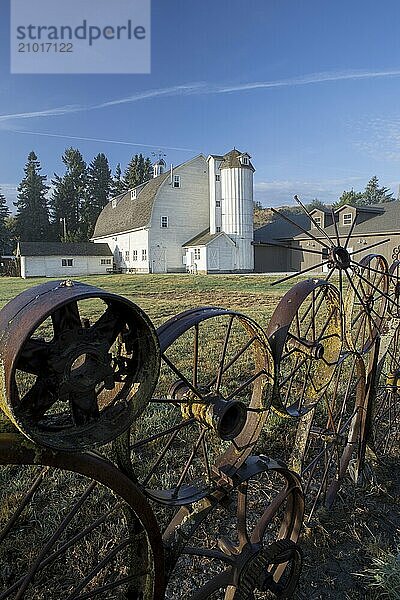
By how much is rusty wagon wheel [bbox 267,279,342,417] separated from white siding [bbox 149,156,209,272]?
24.2 m

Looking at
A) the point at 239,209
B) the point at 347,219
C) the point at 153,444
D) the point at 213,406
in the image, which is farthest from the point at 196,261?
the point at 213,406

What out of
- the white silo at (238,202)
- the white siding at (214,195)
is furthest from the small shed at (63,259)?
the white silo at (238,202)

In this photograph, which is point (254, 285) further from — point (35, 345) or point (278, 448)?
point (35, 345)

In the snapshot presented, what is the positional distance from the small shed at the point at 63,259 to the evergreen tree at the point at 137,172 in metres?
23.1

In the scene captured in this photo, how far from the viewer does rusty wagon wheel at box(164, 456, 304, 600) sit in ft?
4.95

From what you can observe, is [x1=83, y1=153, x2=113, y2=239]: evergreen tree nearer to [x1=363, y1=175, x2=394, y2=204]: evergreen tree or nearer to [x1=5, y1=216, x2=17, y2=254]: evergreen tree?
[x1=5, y1=216, x2=17, y2=254]: evergreen tree

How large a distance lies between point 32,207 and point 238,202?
28638mm

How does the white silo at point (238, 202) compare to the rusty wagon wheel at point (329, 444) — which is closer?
the rusty wagon wheel at point (329, 444)

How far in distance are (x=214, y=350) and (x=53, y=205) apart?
148ft

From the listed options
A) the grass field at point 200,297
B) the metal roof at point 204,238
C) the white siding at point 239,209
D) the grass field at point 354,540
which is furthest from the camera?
the white siding at point 239,209

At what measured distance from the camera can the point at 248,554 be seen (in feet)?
5.18

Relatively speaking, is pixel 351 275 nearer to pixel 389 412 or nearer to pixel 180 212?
pixel 389 412

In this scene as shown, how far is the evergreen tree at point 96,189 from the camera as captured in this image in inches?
1858

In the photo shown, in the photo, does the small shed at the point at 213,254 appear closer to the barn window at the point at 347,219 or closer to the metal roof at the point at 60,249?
the barn window at the point at 347,219
